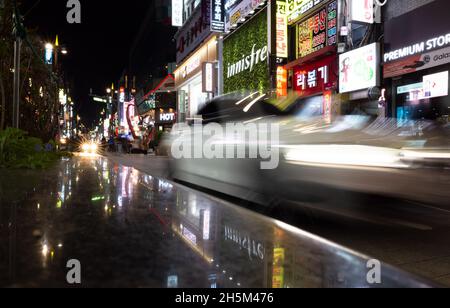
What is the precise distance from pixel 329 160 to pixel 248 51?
1865cm

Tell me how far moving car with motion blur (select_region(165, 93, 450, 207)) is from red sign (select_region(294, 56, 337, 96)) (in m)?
10.4

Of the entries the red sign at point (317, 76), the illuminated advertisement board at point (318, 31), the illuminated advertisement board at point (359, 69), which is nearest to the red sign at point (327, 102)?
the red sign at point (317, 76)

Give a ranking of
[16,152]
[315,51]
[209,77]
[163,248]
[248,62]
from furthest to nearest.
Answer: [209,77], [248,62], [315,51], [16,152], [163,248]

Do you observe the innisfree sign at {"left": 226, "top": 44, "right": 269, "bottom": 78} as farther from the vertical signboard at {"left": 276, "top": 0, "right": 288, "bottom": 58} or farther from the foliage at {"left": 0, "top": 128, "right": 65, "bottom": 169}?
the foliage at {"left": 0, "top": 128, "right": 65, "bottom": 169}

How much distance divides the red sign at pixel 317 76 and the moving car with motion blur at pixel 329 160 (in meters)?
10.4

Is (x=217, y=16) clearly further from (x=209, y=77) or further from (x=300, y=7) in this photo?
(x=300, y=7)

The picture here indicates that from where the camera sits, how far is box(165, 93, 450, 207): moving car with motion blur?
4.41m

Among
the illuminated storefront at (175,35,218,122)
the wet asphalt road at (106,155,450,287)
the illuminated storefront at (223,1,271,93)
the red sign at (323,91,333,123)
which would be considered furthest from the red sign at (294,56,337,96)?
the wet asphalt road at (106,155,450,287)

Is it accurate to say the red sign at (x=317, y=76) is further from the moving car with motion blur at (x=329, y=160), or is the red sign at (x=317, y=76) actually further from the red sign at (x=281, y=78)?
the moving car with motion blur at (x=329, y=160)

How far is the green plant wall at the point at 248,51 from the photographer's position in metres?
20.6

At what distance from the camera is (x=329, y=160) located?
4.75 m

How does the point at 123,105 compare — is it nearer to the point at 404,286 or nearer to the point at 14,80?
the point at 14,80

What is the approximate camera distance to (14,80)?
11.3m

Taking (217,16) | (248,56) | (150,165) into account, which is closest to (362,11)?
(150,165)
